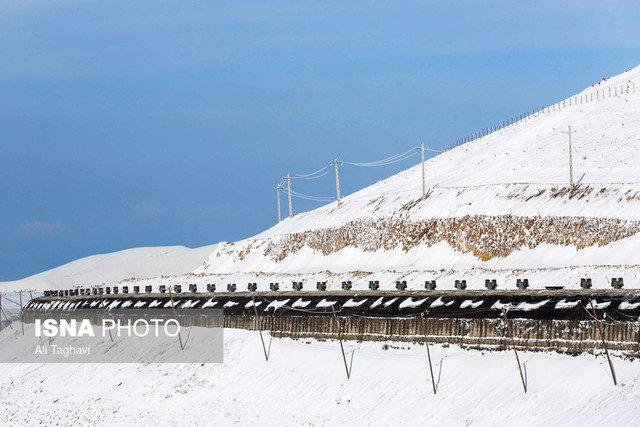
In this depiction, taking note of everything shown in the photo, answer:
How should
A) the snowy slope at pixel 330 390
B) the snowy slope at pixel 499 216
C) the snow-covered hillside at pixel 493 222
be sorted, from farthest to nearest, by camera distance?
the snowy slope at pixel 499 216 → the snow-covered hillside at pixel 493 222 → the snowy slope at pixel 330 390

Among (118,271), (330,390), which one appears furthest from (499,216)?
(118,271)

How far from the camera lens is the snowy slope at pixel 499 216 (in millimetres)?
79000

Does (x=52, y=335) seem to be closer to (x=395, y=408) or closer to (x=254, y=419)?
(x=254, y=419)

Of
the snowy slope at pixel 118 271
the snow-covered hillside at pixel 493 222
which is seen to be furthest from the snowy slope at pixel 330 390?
the snowy slope at pixel 118 271

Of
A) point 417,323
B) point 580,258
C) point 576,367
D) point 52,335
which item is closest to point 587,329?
point 576,367

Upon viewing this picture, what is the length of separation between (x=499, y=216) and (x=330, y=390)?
46.3 meters

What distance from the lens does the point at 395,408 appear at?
4362cm

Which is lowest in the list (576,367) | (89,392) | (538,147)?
(89,392)

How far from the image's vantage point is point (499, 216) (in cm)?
9000

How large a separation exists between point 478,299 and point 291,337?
1393 cm

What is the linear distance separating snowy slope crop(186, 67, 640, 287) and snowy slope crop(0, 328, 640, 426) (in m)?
19.1

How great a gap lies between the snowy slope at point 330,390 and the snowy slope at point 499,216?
752 inches

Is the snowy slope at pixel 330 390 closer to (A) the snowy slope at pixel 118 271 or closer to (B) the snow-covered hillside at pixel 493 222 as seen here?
(B) the snow-covered hillside at pixel 493 222

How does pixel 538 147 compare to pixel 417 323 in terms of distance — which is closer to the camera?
pixel 417 323
